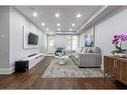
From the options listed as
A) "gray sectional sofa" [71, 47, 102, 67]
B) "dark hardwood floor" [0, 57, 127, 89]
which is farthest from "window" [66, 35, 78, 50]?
"dark hardwood floor" [0, 57, 127, 89]

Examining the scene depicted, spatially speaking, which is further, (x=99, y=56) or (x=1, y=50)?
(x=99, y=56)

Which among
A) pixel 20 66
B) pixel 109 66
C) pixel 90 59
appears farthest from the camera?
pixel 90 59

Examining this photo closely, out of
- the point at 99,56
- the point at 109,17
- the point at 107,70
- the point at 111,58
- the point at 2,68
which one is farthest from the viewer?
the point at 99,56

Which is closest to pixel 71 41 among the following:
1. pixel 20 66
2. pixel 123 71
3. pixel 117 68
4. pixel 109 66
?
pixel 20 66

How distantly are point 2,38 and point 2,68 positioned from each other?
112 cm

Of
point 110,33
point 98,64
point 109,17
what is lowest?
point 98,64

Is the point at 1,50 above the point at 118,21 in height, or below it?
below

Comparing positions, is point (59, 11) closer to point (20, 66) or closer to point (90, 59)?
point (90, 59)

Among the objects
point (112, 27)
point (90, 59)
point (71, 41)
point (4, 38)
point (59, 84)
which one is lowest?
point (59, 84)

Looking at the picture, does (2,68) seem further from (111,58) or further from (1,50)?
(111,58)

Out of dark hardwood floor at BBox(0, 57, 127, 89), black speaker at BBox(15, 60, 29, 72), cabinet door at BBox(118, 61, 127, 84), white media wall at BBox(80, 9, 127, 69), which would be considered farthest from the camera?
black speaker at BBox(15, 60, 29, 72)

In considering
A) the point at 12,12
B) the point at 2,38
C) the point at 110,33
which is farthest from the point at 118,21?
the point at 2,38

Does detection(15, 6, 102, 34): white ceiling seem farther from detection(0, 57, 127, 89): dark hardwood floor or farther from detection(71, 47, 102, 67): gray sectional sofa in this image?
detection(0, 57, 127, 89): dark hardwood floor

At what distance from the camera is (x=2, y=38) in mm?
4754
